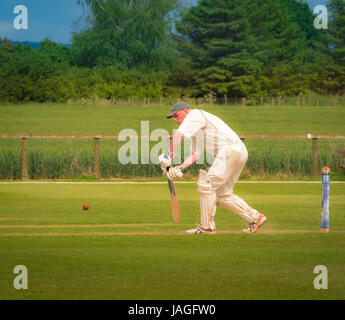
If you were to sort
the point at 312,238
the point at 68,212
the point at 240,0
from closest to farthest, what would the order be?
the point at 312,238 < the point at 68,212 < the point at 240,0

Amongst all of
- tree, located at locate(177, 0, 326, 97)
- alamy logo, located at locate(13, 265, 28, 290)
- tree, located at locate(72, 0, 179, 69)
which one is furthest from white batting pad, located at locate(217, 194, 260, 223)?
tree, located at locate(72, 0, 179, 69)

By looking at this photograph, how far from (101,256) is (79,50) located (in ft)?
237

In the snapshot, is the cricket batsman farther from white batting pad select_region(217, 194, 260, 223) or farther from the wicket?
the wicket

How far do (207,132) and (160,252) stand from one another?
2.15m

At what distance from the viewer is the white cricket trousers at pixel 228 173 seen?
451 inches

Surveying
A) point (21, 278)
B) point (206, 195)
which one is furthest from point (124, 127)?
point (21, 278)

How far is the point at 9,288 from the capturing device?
811 cm

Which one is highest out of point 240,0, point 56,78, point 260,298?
point 240,0

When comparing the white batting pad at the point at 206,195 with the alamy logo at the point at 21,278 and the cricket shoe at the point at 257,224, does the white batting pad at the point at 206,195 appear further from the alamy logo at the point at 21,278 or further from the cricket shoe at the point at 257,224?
the alamy logo at the point at 21,278

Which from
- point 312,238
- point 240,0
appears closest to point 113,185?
point 312,238

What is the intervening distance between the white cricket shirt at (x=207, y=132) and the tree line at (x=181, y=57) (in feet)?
180

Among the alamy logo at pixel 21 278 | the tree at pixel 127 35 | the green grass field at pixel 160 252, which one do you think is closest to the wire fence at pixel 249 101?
the tree at pixel 127 35

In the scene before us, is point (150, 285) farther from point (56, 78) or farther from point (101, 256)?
point (56, 78)

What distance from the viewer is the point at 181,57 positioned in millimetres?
82625
